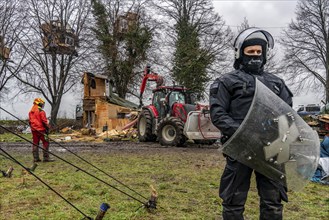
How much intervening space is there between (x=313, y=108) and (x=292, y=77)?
431 centimetres

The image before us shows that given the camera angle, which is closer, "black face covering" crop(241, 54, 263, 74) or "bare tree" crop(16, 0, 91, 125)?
"black face covering" crop(241, 54, 263, 74)

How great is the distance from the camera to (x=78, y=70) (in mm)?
26844

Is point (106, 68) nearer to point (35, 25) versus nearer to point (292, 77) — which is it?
point (35, 25)

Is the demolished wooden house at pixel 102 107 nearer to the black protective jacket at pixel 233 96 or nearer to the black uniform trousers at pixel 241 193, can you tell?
the black protective jacket at pixel 233 96

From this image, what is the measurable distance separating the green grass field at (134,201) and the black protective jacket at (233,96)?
167cm

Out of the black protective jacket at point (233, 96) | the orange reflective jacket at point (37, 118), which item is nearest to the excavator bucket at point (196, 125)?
the orange reflective jacket at point (37, 118)

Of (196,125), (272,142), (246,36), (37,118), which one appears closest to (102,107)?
(196,125)

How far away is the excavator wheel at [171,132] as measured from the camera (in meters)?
12.2

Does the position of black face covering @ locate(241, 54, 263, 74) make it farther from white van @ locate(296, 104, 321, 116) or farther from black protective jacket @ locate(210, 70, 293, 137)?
white van @ locate(296, 104, 321, 116)

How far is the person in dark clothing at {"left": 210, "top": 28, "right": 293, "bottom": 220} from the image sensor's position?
2.77 m

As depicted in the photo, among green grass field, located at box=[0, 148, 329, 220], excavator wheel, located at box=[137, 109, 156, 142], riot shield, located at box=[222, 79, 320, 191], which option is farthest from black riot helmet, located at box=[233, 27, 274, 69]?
excavator wheel, located at box=[137, 109, 156, 142]

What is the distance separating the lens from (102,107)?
2150 cm

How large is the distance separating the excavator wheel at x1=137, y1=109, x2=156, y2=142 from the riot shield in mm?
11392

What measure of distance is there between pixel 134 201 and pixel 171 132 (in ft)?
27.5
